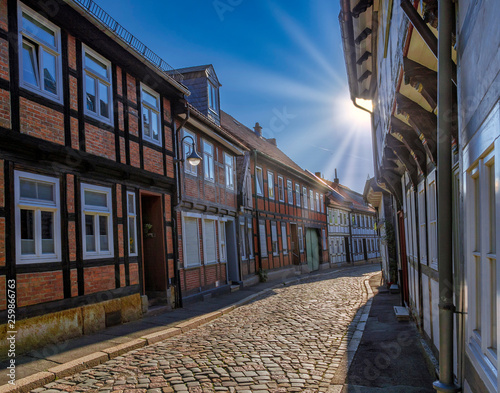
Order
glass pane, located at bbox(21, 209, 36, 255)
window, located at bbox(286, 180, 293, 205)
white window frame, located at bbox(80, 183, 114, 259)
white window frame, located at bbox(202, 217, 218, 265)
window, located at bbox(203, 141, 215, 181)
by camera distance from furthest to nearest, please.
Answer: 1. window, located at bbox(286, 180, 293, 205)
2. window, located at bbox(203, 141, 215, 181)
3. white window frame, located at bbox(202, 217, 218, 265)
4. white window frame, located at bbox(80, 183, 114, 259)
5. glass pane, located at bbox(21, 209, 36, 255)

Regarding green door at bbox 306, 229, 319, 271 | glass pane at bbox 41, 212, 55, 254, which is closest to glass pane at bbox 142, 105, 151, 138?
glass pane at bbox 41, 212, 55, 254

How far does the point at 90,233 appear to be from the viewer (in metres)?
9.12

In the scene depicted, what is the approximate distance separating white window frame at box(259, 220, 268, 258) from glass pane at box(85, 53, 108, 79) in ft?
41.7

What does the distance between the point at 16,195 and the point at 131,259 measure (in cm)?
363

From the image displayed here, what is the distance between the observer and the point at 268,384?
Answer: 5.44 meters

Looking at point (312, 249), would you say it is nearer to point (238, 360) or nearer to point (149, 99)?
point (149, 99)

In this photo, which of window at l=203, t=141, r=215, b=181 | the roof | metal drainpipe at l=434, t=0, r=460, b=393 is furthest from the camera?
the roof

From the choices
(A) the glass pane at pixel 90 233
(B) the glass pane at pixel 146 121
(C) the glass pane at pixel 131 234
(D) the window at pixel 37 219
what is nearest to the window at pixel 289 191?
(B) the glass pane at pixel 146 121

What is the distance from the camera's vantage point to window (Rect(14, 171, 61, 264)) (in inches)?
289

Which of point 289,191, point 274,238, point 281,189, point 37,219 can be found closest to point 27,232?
point 37,219

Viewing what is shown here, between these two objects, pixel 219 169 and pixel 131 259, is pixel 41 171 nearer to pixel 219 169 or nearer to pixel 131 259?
pixel 131 259

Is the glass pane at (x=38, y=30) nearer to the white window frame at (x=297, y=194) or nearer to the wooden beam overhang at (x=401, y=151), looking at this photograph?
the wooden beam overhang at (x=401, y=151)

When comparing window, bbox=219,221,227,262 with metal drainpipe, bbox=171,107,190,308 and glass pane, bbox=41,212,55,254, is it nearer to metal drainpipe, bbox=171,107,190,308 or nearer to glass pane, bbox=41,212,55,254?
metal drainpipe, bbox=171,107,190,308

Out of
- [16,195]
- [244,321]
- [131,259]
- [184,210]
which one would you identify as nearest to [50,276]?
[16,195]
